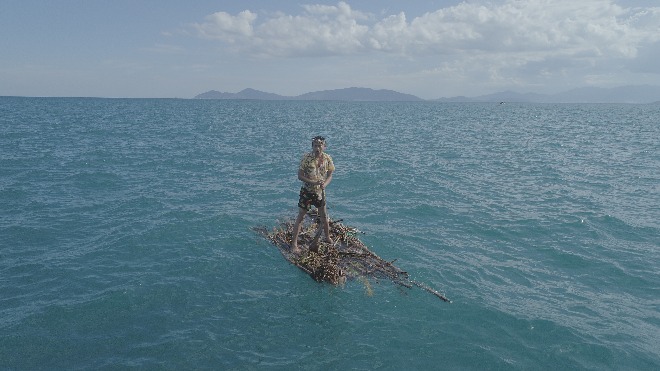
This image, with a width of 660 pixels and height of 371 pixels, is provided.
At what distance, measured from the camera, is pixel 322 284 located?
12.1 meters

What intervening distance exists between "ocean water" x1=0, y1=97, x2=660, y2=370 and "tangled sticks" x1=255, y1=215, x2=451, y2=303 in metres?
0.31

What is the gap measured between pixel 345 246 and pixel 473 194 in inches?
466

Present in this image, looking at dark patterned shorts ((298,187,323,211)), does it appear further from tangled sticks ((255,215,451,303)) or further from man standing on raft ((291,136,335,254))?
tangled sticks ((255,215,451,303))

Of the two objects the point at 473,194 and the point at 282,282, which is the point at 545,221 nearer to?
the point at 473,194

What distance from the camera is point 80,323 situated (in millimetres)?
10133

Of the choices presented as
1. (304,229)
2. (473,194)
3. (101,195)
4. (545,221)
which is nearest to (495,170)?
(473,194)

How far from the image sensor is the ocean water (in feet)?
30.8

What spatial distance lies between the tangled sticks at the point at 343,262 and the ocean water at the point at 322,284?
31 centimetres

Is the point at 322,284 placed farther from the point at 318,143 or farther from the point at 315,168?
the point at 318,143

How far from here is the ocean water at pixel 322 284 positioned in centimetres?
939

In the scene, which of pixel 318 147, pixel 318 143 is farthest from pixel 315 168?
pixel 318 143

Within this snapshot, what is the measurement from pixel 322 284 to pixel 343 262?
3.58 ft

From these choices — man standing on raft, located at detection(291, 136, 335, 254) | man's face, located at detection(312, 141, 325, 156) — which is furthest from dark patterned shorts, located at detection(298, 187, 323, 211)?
man's face, located at detection(312, 141, 325, 156)

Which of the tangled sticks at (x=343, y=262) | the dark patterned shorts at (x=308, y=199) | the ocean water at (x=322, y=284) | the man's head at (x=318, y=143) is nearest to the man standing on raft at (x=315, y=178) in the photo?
the dark patterned shorts at (x=308, y=199)
